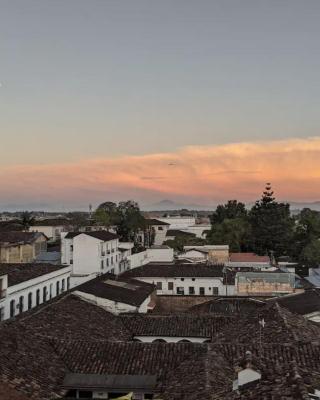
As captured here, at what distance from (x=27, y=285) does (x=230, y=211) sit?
67.8 meters

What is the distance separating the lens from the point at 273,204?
7825cm

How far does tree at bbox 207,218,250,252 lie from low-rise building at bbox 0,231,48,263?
2866cm

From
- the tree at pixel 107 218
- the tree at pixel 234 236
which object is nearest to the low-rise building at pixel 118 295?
the tree at pixel 234 236

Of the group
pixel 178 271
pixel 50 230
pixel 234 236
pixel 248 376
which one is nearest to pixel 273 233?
pixel 234 236

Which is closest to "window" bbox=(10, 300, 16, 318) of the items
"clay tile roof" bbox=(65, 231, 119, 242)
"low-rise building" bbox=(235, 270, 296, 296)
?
"clay tile roof" bbox=(65, 231, 119, 242)

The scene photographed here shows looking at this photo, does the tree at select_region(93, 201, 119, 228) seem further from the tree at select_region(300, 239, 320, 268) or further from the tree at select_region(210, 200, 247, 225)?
the tree at select_region(300, 239, 320, 268)

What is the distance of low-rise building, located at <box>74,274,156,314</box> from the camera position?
29.4 meters

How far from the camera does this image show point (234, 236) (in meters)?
71.9

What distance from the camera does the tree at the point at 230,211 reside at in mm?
91869

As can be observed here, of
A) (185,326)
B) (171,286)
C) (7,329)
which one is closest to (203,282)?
(171,286)

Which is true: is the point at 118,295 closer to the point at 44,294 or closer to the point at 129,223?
the point at 44,294

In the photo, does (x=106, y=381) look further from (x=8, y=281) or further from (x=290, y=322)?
(x=8, y=281)

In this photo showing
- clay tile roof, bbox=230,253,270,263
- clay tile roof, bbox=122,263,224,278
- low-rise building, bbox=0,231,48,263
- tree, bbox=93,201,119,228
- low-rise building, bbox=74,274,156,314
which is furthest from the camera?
tree, bbox=93,201,119,228

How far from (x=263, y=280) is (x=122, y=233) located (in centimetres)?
3724
